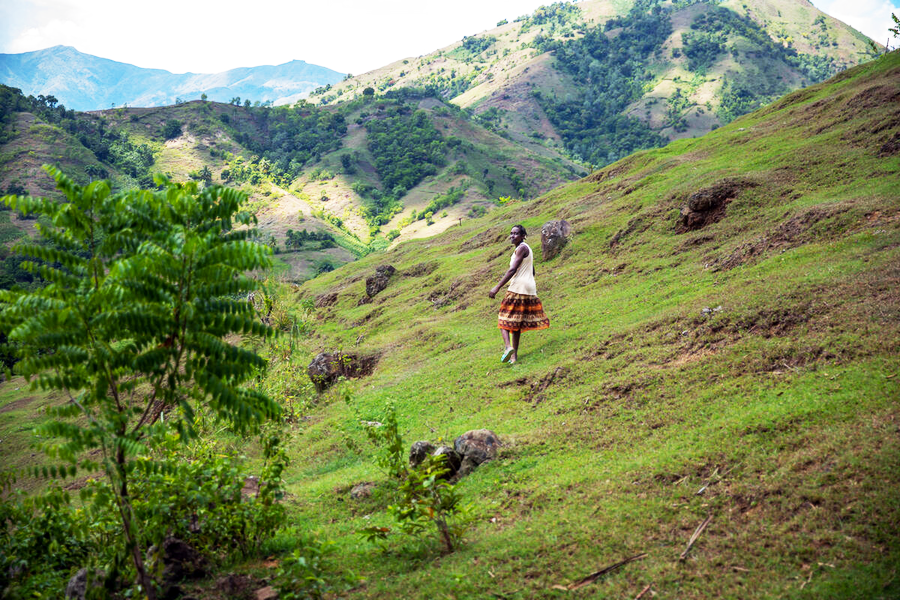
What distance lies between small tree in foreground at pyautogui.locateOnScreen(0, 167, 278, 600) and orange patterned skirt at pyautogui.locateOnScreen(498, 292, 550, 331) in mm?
8772

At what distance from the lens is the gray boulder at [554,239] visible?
24328mm

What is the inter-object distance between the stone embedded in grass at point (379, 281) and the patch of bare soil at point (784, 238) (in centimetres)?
2260

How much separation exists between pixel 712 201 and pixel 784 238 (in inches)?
189

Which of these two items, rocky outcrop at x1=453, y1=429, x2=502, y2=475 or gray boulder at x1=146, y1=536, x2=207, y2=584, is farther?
rocky outcrop at x1=453, y1=429, x2=502, y2=475

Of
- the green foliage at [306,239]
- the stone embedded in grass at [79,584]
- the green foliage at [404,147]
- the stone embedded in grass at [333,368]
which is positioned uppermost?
the green foliage at [404,147]

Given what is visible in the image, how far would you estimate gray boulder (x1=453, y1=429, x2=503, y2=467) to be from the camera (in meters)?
8.52

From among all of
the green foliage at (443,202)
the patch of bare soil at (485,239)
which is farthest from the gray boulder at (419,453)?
the green foliage at (443,202)

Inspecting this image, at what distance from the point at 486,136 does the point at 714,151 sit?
13054cm

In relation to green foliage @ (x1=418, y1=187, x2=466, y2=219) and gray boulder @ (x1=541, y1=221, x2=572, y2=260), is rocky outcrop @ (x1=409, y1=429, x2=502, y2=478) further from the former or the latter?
green foliage @ (x1=418, y1=187, x2=466, y2=219)

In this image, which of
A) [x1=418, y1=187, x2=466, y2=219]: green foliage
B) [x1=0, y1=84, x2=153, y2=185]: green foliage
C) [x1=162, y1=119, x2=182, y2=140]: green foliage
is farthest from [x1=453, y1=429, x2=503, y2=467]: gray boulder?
[x1=162, y1=119, x2=182, y2=140]: green foliage

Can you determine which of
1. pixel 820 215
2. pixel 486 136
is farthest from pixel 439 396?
pixel 486 136

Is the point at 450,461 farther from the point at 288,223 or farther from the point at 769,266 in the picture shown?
the point at 288,223

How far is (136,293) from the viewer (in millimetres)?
4262

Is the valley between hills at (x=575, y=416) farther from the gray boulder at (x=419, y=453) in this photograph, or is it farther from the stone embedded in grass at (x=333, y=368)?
the gray boulder at (x=419, y=453)
